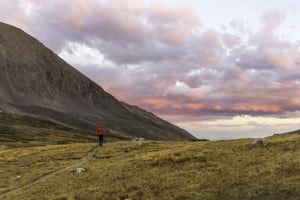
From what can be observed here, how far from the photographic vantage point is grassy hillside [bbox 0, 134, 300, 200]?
32.2 meters

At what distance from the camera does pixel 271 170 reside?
35.5m

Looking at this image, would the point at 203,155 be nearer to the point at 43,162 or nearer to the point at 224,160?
the point at 224,160

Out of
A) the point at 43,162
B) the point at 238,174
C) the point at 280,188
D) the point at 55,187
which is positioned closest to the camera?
the point at 280,188

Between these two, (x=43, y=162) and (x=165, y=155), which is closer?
(x=165, y=155)

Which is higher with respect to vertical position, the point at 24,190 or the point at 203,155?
the point at 203,155

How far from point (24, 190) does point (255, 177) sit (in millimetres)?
22063

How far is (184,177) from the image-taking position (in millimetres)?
37656

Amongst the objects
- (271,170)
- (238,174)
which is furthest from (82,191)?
(271,170)

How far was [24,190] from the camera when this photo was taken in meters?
41.2

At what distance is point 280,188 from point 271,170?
4768 millimetres

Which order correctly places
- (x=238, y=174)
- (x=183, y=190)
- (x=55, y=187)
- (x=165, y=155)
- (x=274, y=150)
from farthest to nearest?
1. (x=165, y=155)
2. (x=274, y=150)
3. (x=55, y=187)
4. (x=238, y=174)
5. (x=183, y=190)

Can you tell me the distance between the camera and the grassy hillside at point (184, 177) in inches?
1267

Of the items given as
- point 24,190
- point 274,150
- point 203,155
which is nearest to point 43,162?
point 24,190

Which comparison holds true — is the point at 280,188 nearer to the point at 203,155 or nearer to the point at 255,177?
the point at 255,177
